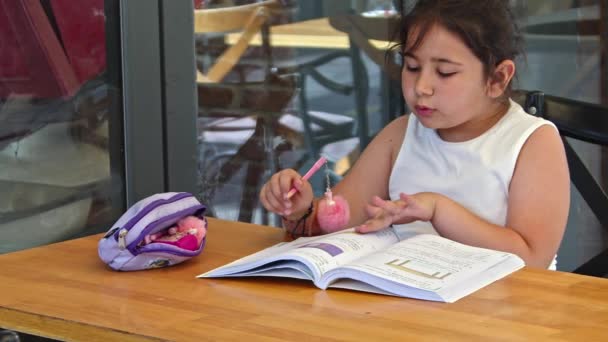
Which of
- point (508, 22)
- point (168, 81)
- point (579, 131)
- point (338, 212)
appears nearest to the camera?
point (338, 212)

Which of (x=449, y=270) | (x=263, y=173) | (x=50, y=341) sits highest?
(x=449, y=270)

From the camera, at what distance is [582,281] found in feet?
4.93

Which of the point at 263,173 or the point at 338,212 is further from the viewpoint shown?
the point at 263,173

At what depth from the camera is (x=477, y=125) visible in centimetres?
201

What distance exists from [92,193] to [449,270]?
3.93 feet

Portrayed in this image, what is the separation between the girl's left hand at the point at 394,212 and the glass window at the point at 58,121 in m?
0.87

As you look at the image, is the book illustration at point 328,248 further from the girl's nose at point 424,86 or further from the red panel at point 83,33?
the red panel at point 83,33

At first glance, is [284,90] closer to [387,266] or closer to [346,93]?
[346,93]

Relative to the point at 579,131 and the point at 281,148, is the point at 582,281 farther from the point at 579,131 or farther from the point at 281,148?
the point at 281,148

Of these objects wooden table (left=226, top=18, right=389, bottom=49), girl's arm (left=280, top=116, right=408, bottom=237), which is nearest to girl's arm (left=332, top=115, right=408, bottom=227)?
girl's arm (left=280, top=116, right=408, bottom=237)

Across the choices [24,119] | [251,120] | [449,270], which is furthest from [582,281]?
[251,120]

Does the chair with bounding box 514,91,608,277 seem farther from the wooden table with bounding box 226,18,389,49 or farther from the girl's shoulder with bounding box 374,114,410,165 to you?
the wooden table with bounding box 226,18,389,49

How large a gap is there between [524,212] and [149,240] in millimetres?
632

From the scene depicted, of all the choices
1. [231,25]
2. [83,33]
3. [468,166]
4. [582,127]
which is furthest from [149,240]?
[231,25]
